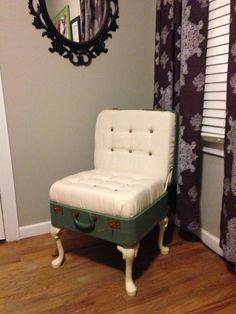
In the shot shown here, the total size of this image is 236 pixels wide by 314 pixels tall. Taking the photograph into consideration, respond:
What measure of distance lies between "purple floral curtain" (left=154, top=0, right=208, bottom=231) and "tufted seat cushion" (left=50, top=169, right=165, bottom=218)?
242mm

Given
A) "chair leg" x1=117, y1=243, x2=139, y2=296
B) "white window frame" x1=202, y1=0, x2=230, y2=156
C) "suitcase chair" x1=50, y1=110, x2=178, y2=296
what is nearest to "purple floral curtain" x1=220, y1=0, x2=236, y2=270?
"white window frame" x1=202, y1=0, x2=230, y2=156

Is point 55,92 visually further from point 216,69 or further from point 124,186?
point 216,69

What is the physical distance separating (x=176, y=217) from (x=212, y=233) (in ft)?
0.80

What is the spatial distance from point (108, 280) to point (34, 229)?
28.9 inches

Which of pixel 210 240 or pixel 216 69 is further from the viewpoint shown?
pixel 210 240

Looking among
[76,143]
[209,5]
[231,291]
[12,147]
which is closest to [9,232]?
[12,147]

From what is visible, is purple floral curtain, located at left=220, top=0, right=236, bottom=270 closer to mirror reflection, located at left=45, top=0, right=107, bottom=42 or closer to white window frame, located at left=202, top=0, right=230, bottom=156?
white window frame, located at left=202, top=0, right=230, bottom=156

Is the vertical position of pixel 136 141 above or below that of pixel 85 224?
above

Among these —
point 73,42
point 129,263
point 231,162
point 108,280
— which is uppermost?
point 73,42

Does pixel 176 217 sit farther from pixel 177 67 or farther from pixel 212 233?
pixel 177 67

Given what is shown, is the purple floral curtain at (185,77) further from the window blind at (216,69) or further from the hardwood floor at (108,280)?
the hardwood floor at (108,280)

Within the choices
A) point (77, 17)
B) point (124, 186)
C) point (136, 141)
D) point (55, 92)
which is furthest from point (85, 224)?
point (77, 17)

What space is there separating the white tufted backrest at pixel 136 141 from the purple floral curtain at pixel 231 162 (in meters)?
0.33

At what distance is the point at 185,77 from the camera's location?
157 cm
